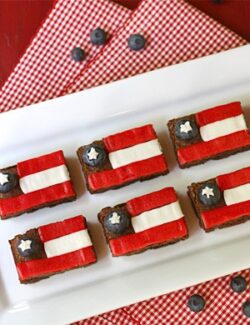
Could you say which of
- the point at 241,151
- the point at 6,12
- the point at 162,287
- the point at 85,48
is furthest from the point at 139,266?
the point at 6,12

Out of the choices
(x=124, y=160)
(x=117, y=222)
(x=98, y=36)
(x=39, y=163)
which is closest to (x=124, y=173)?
(x=124, y=160)

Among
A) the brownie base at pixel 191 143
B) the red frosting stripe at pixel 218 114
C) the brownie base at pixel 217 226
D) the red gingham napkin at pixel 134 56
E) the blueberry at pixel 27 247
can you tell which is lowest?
the brownie base at pixel 217 226

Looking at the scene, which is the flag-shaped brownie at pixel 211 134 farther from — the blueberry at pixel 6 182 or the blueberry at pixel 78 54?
the blueberry at pixel 6 182

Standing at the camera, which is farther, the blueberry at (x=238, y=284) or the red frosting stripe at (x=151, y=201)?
the blueberry at (x=238, y=284)

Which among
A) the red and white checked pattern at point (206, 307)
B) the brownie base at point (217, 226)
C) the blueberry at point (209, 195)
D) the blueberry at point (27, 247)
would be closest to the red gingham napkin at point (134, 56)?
the red and white checked pattern at point (206, 307)

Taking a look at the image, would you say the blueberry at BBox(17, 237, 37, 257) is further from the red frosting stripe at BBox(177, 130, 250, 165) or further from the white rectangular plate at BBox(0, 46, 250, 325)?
the red frosting stripe at BBox(177, 130, 250, 165)

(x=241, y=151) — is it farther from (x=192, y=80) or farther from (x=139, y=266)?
(x=139, y=266)

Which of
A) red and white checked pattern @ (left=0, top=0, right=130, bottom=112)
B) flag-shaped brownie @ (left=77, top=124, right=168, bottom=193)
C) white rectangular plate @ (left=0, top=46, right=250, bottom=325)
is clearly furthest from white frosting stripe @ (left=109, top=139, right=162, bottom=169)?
red and white checked pattern @ (left=0, top=0, right=130, bottom=112)
